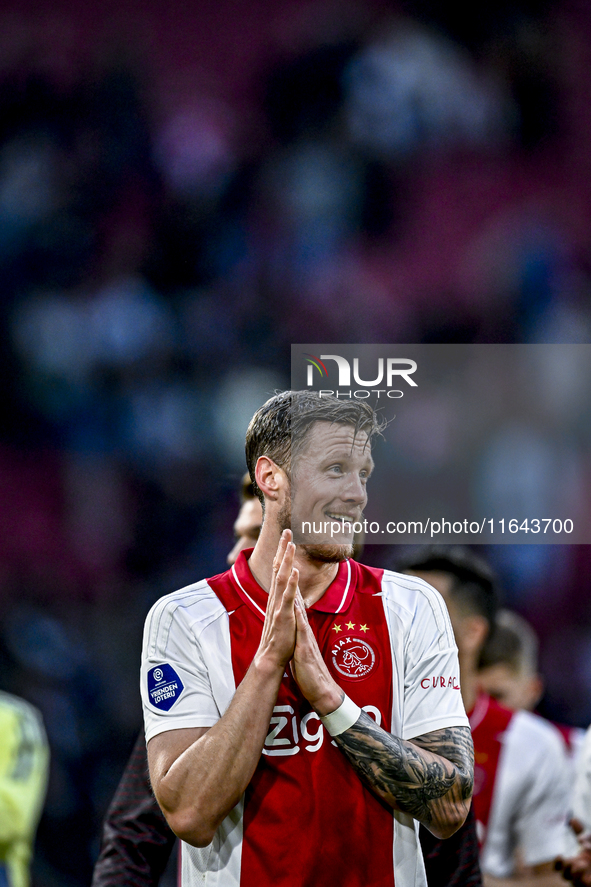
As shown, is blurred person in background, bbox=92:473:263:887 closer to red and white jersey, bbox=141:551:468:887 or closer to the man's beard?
red and white jersey, bbox=141:551:468:887

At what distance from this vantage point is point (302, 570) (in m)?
1.61

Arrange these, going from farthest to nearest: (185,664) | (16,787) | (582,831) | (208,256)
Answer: (208,256) → (16,787) → (582,831) → (185,664)

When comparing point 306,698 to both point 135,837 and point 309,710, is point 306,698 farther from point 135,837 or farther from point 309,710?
point 135,837

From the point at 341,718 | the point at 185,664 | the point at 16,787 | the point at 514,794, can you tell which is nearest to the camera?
the point at 341,718

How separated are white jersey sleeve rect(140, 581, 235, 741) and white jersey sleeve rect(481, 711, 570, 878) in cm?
158

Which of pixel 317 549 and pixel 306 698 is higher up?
pixel 317 549

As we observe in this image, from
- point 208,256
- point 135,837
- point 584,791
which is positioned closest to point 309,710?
point 135,837

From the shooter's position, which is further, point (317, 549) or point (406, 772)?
point (317, 549)

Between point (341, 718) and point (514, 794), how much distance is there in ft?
5.36

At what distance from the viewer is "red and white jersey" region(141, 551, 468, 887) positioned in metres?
1.49

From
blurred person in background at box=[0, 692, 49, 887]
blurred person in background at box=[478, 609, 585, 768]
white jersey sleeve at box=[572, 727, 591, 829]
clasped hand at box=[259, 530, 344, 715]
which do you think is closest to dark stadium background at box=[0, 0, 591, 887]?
blurred person in background at box=[478, 609, 585, 768]

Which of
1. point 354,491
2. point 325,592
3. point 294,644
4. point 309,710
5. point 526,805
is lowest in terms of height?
point 526,805

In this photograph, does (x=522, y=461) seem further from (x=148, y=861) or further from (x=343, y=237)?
(x=343, y=237)

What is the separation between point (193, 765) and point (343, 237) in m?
2.99
